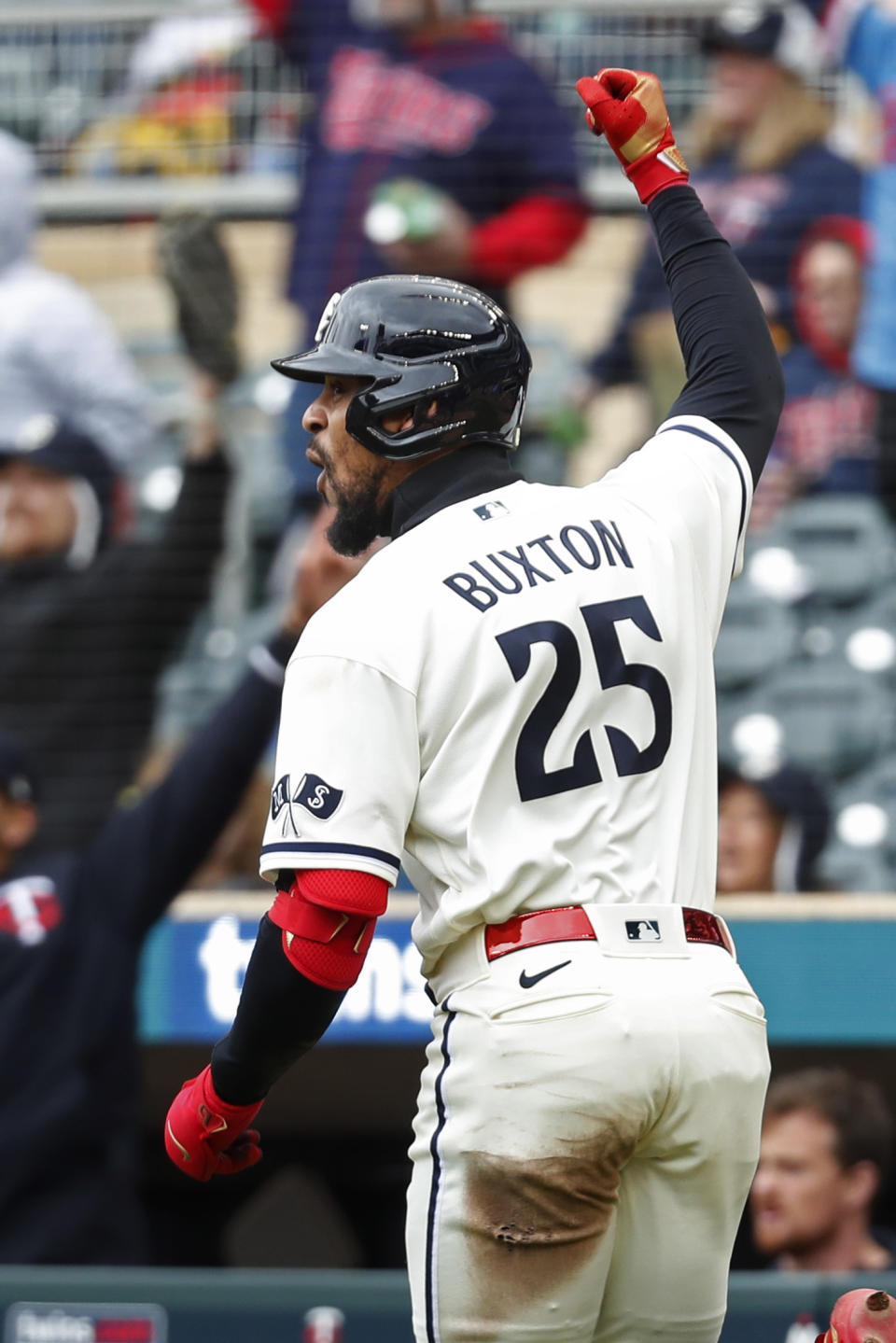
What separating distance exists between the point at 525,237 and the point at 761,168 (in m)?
0.78

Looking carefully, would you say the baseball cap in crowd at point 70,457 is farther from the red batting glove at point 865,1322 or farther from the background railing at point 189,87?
the red batting glove at point 865,1322

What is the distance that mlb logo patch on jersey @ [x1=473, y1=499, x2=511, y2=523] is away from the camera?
7.23ft

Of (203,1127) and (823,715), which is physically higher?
(203,1127)

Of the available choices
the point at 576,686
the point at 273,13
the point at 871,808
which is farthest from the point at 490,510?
the point at 273,13

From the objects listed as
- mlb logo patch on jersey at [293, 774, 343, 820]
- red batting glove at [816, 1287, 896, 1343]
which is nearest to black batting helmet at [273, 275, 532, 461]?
mlb logo patch on jersey at [293, 774, 343, 820]

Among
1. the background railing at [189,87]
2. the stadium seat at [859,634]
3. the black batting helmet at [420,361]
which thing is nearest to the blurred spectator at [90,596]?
the background railing at [189,87]

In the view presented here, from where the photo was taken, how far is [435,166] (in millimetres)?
6184

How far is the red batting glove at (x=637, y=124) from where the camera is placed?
8.14ft

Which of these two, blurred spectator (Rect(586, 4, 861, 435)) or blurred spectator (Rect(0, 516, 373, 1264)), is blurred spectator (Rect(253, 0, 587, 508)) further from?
blurred spectator (Rect(0, 516, 373, 1264))

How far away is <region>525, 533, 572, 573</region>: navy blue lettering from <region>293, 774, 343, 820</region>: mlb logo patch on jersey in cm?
37

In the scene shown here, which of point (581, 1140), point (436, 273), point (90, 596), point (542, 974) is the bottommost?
point (90, 596)

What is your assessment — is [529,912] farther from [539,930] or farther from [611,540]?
[611,540]

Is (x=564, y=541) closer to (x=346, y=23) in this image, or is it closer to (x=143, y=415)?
(x=143, y=415)

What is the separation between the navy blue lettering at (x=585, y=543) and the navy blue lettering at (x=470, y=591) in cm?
12
